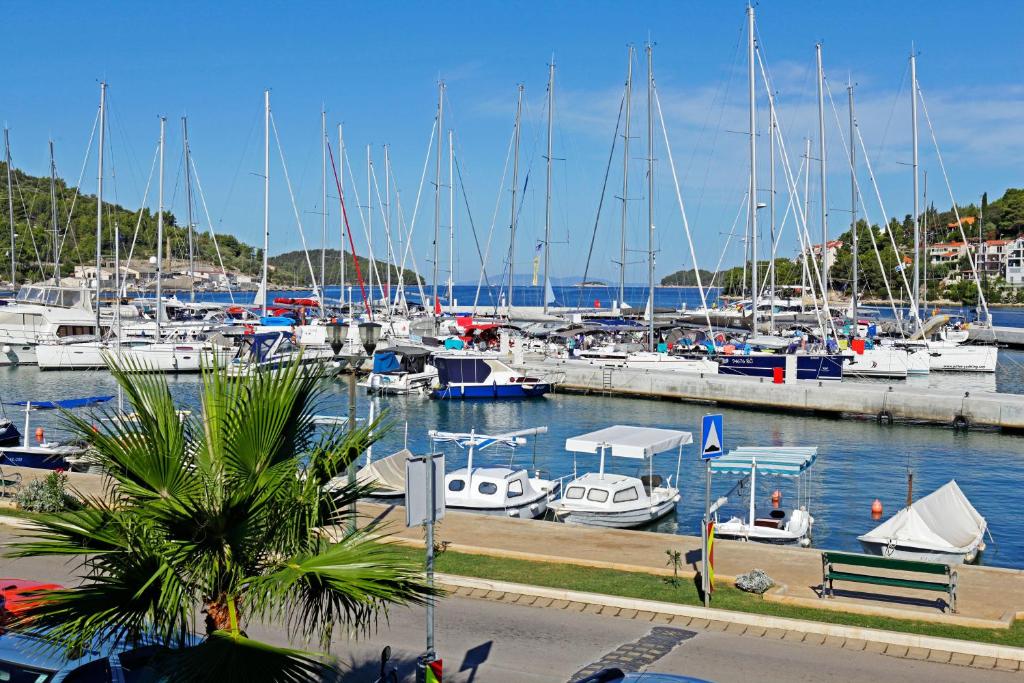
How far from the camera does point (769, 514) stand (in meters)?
25.2

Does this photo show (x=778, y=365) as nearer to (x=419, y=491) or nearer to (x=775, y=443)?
(x=775, y=443)

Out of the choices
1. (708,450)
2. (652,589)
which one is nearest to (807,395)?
(652,589)

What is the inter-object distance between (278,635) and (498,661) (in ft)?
9.78

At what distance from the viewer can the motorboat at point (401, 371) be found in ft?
180

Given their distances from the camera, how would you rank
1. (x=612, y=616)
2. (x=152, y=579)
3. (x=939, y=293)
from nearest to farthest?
(x=152, y=579) < (x=612, y=616) < (x=939, y=293)

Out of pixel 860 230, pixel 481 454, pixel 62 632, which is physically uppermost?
pixel 860 230

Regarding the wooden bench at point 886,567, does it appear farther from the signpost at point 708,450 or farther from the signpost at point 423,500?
the signpost at point 423,500

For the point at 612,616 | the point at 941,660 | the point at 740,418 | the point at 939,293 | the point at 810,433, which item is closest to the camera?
the point at 941,660

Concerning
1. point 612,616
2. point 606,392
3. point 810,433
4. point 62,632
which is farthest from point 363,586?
point 606,392

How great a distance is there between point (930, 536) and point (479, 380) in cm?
3416

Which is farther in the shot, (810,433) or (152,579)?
(810,433)

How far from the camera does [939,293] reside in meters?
187

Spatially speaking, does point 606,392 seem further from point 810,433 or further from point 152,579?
point 152,579

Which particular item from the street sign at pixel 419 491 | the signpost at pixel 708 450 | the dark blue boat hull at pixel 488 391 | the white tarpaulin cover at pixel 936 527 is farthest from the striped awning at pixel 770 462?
the dark blue boat hull at pixel 488 391
